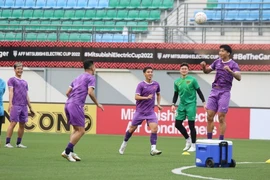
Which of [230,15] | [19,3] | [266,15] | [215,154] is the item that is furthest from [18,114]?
[19,3]

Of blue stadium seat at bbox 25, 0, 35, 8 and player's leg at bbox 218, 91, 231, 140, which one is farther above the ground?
blue stadium seat at bbox 25, 0, 35, 8

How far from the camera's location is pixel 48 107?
92.6 ft

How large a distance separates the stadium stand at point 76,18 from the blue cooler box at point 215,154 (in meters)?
18.7

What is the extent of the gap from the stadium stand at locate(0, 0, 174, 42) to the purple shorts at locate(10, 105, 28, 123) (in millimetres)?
12679

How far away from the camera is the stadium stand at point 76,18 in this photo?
107ft

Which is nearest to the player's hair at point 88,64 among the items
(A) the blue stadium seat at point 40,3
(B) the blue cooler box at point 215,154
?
(B) the blue cooler box at point 215,154

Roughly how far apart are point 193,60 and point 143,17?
436 centimetres

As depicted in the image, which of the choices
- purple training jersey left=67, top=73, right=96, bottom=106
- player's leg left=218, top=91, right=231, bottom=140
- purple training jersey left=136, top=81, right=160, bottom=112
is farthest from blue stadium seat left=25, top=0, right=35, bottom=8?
purple training jersey left=67, top=73, right=96, bottom=106

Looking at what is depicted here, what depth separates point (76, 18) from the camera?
35.1m

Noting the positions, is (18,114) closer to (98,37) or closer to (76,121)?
(76,121)

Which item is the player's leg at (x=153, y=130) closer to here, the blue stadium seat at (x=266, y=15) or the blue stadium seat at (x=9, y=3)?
the blue stadium seat at (x=266, y=15)

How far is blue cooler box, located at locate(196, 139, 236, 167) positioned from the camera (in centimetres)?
1303

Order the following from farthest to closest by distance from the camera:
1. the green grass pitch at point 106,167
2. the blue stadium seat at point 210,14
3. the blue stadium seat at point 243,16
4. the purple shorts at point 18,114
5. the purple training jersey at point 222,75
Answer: the blue stadium seat at point 210,14
the blue stadium seat at point 243,16
the purple shorts at point 18,114
the purple training jersey at point 222,75
the green grass pitch at point 106,167

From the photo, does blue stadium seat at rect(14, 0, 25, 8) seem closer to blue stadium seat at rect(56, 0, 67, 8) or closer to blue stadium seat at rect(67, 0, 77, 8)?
blue stadium seat at rect(56, 0, 67, 8)
